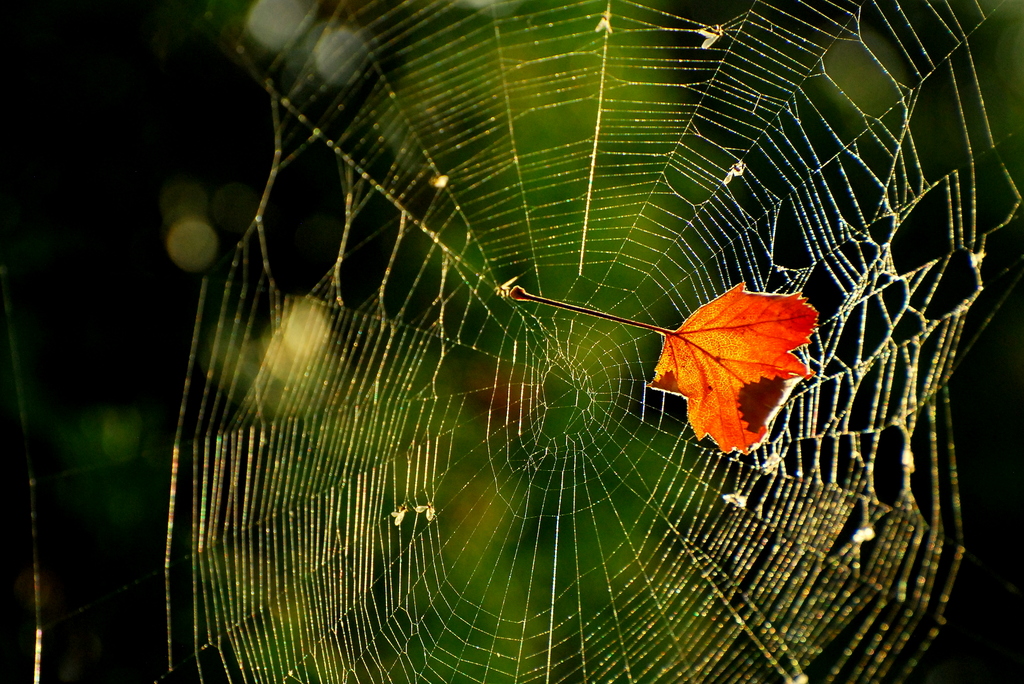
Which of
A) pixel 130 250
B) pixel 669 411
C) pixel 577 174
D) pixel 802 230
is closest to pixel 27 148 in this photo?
pixel 130 250

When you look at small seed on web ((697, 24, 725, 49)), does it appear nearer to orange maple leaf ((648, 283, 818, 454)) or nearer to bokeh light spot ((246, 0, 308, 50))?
orange maple leaf ((648, 283, 818, 454))

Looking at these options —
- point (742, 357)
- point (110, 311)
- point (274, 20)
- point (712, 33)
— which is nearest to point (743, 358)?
point (742, 357)

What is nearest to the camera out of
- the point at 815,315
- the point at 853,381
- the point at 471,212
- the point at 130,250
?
the point at 815,315

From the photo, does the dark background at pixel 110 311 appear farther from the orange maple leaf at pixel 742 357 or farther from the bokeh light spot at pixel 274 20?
the orange maple leaf at pixel 742 357

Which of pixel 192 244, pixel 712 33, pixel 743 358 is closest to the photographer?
pixel 743 358

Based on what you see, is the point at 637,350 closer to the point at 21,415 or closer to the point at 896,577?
the point at 896,577

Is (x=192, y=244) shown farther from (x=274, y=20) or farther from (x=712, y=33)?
(x=712, y=33)
